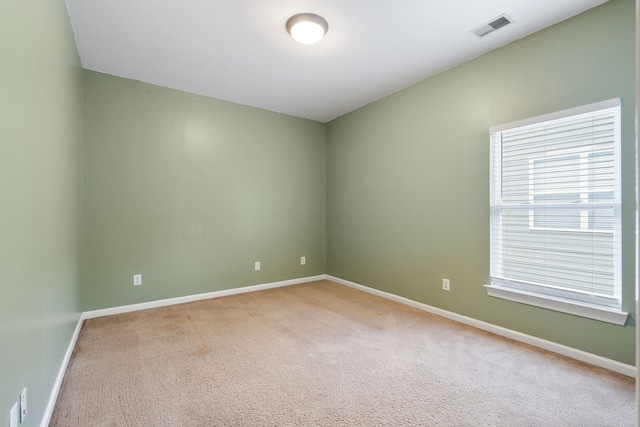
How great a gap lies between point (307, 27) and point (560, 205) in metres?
2.46

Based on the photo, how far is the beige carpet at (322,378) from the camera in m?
1.63

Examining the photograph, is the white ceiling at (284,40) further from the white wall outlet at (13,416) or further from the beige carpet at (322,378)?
the beige carpet at (322,378)

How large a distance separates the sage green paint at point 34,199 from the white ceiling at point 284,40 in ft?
1.68

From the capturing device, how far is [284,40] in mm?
2594

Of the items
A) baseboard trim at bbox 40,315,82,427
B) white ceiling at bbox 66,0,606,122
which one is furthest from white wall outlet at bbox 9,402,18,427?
white ceiling at bbox 66,0,606,122

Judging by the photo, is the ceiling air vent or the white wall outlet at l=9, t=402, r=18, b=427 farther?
the ceiling air vent

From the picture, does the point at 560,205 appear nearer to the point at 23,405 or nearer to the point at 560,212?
the point at 560,212

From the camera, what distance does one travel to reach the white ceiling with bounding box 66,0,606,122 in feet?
7.19

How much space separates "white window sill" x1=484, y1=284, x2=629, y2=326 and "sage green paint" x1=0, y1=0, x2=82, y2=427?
320 centimetres

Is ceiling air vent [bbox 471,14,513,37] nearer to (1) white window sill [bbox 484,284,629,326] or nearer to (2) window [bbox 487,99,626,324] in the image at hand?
(2) window [bbox 487,99,626,324]

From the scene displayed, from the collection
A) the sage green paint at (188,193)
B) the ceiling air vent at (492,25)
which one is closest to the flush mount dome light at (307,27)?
the ceiling air vent at (492,25)

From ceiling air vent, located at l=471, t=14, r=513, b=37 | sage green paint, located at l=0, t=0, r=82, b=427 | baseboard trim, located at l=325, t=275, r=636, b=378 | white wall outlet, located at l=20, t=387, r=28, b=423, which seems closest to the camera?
sage green paint, located at l=0, t=0, r=82, b=427

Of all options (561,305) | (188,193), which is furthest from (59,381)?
(561,305)

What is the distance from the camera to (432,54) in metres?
2.85
